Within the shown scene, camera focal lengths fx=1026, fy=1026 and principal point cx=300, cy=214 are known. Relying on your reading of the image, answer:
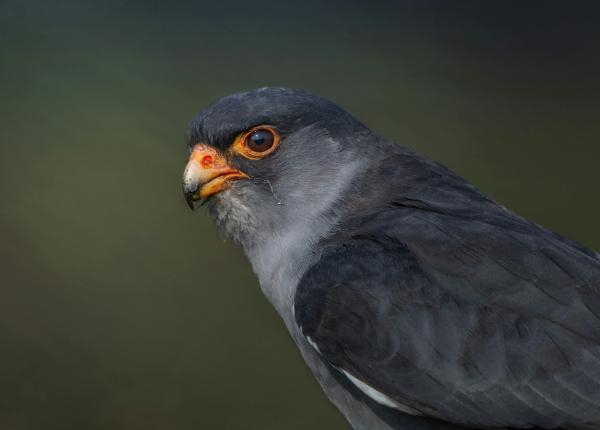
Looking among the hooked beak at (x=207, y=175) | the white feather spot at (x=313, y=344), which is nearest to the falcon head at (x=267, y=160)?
the hooked beak at (x=207, y=175)

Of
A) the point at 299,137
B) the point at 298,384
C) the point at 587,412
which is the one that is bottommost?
the point at 298,384

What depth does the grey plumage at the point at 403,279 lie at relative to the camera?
336 cm

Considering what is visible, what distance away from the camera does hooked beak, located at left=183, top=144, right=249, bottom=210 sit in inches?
158

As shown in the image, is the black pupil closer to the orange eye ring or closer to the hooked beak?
the orange eye ring

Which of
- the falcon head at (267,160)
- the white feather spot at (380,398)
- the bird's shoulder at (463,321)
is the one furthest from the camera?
the falcon head at (267,160)

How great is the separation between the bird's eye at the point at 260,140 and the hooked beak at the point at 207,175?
0.11 m

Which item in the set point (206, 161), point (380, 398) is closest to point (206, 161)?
point (206, 161)

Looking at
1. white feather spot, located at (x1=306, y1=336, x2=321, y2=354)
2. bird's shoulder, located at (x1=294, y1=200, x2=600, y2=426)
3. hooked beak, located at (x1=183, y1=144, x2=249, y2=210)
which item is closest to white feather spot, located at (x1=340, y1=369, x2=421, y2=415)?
bird's shoulder, located at (x1=294, y1=200, x2=600, y2=426)

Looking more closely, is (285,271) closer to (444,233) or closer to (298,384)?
(444,233)

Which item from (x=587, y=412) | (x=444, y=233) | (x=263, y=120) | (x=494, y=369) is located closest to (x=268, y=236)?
(x=263, y=120)

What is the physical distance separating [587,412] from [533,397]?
0.57 feet

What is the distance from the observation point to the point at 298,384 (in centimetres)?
683

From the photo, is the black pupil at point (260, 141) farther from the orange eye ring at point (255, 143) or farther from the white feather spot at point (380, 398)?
the white feather spot at point (380, 398)

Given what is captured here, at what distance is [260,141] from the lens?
13.2 feet
